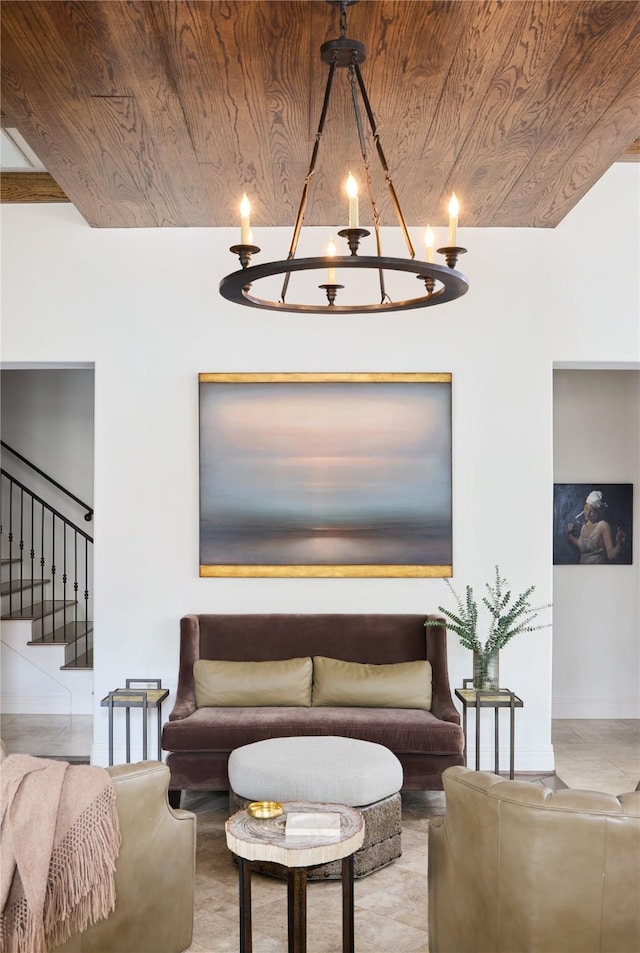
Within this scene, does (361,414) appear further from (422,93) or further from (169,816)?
(169,816)

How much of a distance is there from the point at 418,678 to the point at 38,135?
132 inches

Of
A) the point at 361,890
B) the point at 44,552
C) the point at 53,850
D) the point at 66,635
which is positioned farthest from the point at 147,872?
the point at 44,552

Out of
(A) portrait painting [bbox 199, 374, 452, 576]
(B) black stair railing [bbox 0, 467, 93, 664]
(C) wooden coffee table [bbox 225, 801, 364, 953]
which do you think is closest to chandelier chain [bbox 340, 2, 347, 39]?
(C) wooden coffee table [bbox 225, 801, 364, 953]

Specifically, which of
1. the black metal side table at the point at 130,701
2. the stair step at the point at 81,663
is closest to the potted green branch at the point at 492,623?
the black metal side table at the point at 130,701

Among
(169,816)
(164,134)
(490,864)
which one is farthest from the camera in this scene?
(164,134)

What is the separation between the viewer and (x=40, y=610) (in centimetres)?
691

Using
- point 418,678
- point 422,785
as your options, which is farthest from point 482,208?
point 422,785

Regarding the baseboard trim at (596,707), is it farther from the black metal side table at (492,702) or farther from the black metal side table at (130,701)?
the black metal side table at (130,701)

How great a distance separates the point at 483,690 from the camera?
4.73 metres

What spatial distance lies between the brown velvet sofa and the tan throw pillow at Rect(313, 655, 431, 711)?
6cm

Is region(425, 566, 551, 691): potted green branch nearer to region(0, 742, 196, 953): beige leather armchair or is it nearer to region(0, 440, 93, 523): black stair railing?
region(0, 742, 196, 953): beige leather armchair

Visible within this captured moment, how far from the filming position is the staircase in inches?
254

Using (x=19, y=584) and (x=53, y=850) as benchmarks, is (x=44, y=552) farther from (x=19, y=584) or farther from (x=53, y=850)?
(x=53, y=850)

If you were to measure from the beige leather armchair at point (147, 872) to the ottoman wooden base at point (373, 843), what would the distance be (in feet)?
2.40
